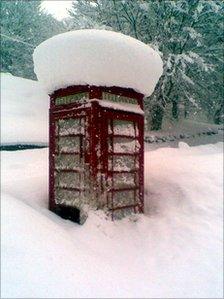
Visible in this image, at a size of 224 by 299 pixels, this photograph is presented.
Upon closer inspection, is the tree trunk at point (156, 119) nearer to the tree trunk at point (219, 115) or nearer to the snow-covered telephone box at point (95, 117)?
the tree trunk at point (219, 115)

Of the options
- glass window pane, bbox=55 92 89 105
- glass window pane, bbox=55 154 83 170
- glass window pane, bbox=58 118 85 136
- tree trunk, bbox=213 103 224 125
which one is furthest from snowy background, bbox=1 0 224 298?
tree trunk, bbox=213 103 224 125

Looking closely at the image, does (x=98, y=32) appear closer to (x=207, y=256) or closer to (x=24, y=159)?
(x=207, y=256)

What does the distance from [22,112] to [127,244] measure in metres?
7.95

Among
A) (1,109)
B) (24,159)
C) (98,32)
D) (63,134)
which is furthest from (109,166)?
(1,109)

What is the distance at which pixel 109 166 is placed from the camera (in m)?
4.35

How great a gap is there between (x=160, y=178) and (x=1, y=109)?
7.13 m

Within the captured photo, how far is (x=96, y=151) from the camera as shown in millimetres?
4184

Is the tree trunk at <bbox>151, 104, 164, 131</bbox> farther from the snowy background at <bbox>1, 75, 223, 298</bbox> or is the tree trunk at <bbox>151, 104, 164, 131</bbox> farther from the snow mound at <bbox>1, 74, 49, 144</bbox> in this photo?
the snowy background at <bbox>1, 75, 223, 298</bbox>

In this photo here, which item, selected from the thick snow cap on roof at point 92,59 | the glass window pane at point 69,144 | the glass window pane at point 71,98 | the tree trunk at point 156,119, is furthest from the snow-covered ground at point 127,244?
the tree trunk at point 156,119

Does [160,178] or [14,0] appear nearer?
[160,178]

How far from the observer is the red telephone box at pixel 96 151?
418 centimetres

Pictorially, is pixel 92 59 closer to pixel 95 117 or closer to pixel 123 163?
pixel 95 117

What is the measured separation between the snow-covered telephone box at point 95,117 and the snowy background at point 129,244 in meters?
0.28

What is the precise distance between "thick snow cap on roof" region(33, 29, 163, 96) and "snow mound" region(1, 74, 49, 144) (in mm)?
5263
